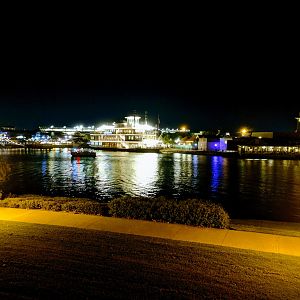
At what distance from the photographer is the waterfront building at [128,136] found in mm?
148500

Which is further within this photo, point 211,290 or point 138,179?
point 138,179

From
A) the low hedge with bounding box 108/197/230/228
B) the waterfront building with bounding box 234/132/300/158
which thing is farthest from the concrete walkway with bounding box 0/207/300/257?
the waterfront building with bounding box 234/132/300/158

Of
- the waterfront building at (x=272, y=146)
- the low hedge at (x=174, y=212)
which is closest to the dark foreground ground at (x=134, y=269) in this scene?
the low hedge at (x=174, y=212)

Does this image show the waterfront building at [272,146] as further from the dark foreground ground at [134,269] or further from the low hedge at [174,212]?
the dark foreground ground at [134,269]

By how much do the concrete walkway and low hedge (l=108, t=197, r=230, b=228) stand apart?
0.37m

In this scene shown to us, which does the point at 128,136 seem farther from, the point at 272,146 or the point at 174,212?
the point at 174,212

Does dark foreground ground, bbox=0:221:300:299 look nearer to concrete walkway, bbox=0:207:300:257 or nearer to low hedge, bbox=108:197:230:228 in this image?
concrete walkway, bbox=0:207:300:257

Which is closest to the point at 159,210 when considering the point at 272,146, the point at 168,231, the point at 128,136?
the point at 168,231

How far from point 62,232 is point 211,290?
4.57 metres

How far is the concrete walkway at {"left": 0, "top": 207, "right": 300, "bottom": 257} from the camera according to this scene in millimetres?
8211

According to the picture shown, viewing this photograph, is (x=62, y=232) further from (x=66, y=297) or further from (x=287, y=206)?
(x=287, y=206)

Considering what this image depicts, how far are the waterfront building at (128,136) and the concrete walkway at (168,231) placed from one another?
135058mm

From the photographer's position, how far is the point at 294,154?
93.1 meters

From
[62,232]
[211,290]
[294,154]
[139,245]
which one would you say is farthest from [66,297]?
[294,154]
